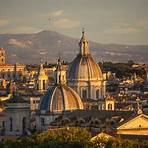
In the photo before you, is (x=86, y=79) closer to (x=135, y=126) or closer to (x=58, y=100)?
(x=58, y=100)

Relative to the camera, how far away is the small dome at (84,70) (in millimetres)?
82750

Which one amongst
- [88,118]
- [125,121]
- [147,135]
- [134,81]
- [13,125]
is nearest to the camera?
[147,135]

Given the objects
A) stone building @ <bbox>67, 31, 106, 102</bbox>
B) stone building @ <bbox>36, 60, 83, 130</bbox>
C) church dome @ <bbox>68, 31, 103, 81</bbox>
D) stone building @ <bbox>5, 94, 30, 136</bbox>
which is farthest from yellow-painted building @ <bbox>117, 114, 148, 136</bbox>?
church dome @ <bbox>68, 31, 103, 81</bbox>

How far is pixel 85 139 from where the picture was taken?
169 ft

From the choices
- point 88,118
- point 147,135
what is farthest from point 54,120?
point 147,135

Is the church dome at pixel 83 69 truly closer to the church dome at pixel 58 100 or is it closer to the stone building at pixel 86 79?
the stone building at pixel 86 79

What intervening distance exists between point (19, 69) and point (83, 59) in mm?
96410

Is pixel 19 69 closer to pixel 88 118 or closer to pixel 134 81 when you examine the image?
pixel 134 81

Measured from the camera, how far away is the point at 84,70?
82.8m

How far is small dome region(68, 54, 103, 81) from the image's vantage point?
82750 millimetres

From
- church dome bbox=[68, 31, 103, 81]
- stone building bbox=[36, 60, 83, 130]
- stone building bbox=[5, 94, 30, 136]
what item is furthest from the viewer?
church dome bbox=[68, 31, 103, 81]

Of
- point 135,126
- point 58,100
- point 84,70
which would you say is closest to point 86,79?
point 84,70

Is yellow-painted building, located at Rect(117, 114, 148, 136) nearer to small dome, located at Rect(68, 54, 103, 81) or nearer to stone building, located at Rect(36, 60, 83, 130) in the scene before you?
stone building, located at Rect(36, 60, 83, 130)

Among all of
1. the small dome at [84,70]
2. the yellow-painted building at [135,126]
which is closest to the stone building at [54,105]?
the yellow-painted building at [135,126]
